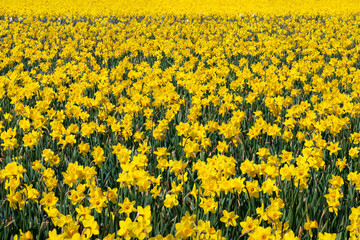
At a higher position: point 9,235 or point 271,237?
point 271,237

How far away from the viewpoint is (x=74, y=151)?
11.4ft

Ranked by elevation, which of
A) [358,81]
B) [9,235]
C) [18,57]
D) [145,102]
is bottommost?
[9,235]

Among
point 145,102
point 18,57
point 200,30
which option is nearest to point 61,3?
point 200,30

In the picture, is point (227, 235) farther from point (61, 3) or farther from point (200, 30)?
point (61, 3)

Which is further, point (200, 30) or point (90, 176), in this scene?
point (200, 30)

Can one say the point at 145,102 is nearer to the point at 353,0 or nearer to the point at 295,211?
the point at 295,211

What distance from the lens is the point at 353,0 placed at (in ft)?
91.7

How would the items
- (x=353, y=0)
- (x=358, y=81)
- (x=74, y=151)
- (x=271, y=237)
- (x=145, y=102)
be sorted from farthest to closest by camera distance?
(x=353, y=0) → (x=358, y=81) → (x=145, y=102) → (x=74, y=151) → (x=271, y=237)

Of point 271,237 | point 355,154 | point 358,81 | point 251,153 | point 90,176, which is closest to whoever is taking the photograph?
point 271,237

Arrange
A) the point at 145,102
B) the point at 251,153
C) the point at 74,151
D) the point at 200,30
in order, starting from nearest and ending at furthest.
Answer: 1. the point at 74,151
2. the point at 251,153
3. the point at 145,102
4. the point at 200,30

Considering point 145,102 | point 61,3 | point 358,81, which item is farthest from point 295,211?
point 61,3

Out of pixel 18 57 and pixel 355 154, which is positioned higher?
pixel 18 57

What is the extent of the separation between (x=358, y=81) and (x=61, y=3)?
2390cm

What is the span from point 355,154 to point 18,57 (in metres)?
7.89
